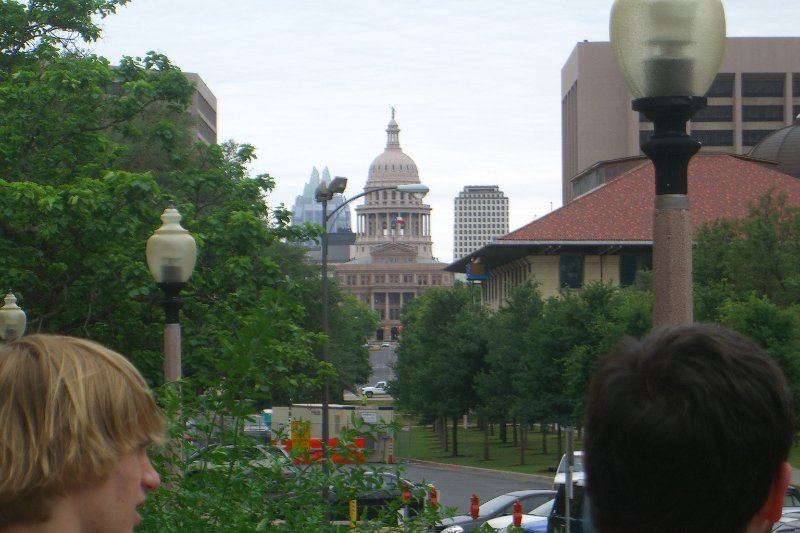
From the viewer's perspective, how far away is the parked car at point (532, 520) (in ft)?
75.7

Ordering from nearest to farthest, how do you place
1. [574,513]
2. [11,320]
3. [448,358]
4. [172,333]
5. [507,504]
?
1. [172,333]
2. [11,320]
3. [574,513]
4. [507,504]
5. [448,358]

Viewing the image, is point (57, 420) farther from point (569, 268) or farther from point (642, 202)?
point (642, 202)

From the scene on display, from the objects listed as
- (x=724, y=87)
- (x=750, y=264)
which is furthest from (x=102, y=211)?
(x=724, y=87)

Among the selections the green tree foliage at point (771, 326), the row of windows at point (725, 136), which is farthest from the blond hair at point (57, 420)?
the row of windows at point (725, 136)

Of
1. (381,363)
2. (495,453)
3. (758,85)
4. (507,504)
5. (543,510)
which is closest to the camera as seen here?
(543,510)

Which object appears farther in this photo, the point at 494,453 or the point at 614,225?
the point at 614,225

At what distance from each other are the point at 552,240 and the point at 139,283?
2017 inches

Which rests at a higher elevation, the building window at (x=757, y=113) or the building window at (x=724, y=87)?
the building window at (x=724, y=87)

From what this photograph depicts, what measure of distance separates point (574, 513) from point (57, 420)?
17263mm

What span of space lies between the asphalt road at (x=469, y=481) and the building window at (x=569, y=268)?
54.6 ft

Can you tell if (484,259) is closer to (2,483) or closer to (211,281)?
(211,281)

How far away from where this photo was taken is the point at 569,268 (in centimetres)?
6988

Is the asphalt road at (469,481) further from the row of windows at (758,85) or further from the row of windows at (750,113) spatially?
the row of windows at (758,85)

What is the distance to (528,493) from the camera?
25.8 meters
